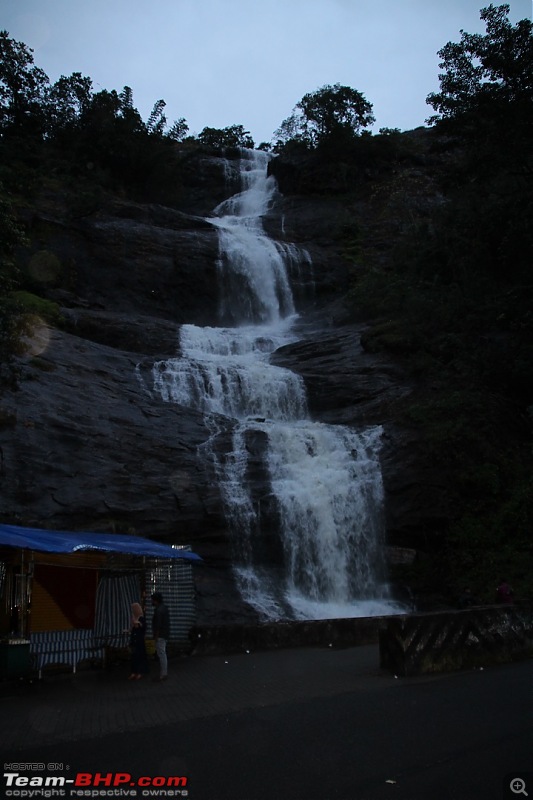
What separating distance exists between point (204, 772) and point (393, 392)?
19.8 metres

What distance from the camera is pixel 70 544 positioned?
10062 millimetres

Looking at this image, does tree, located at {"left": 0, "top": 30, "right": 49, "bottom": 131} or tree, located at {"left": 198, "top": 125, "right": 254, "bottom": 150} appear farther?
tree, located at {"left": 198, "top": 125, "right": 254, "bottom": 150}

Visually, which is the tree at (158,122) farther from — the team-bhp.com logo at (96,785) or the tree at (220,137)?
the team-bhp.com logo at (96,785)

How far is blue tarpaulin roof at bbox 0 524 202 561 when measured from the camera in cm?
951

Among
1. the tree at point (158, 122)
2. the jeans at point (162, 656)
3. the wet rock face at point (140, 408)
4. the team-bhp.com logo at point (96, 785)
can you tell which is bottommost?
the jeans at point (162, 656)

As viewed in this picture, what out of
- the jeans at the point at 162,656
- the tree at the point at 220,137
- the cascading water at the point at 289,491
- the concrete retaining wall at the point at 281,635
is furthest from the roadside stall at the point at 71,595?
the tree at the point at 220,137

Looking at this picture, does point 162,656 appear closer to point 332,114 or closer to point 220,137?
point 332,114

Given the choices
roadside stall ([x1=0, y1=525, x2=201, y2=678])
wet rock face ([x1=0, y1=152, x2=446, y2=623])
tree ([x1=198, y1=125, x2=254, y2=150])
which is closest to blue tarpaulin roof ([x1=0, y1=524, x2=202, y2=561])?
roadside stall ([x1=0, y1=525, x2=201, y2=678])

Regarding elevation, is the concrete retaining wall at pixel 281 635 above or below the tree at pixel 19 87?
Result: below

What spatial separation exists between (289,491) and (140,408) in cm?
569

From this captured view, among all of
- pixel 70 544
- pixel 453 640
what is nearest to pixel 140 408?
pixel 70 544

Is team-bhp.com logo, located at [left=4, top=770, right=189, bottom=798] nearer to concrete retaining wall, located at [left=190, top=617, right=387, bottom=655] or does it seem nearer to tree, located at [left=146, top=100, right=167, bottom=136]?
concrete retaining wall, located at [left=190, top=617, right=387, bottom=655]

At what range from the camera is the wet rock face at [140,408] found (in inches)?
643

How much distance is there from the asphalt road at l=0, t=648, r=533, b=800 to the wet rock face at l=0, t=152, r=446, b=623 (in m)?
7.06
